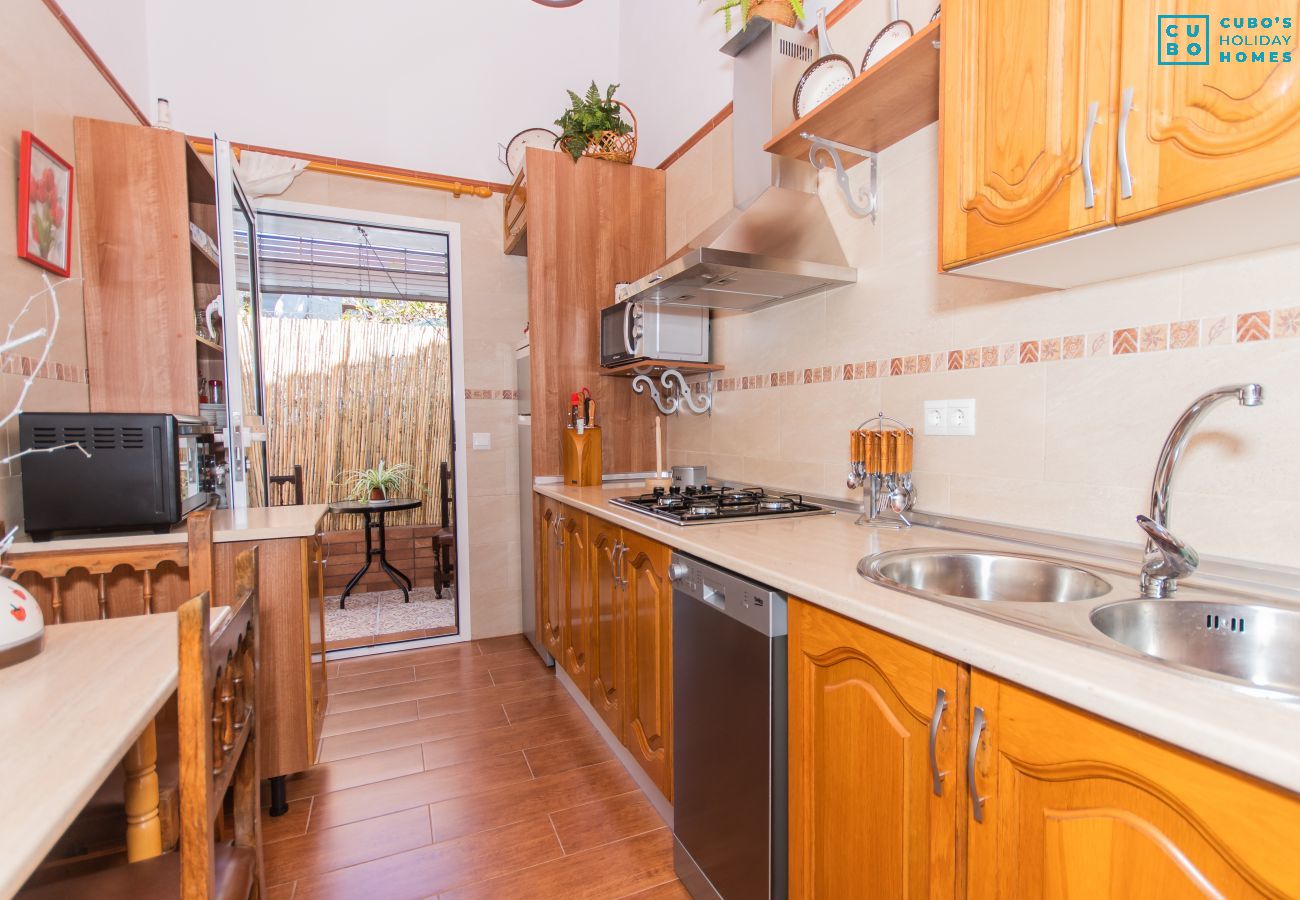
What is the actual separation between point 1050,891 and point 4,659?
1.48 m

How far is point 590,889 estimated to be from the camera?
1547 millimetres

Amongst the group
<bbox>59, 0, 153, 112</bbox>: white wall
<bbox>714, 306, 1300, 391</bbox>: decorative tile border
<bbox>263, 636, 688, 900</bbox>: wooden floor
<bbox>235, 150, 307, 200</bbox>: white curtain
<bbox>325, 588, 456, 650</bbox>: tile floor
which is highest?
<bbox>59, 0, 153, 112</bbox>: white wall

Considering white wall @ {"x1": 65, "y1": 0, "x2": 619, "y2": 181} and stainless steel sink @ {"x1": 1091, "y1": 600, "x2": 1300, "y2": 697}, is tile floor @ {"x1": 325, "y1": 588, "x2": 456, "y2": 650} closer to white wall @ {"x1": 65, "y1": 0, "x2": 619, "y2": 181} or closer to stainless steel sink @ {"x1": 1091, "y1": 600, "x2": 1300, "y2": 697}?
white wall @ {"x1": 65, "y1": 0, "x2": 619, "y2": 181}

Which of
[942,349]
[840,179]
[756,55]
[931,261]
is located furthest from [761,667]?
[756,55]

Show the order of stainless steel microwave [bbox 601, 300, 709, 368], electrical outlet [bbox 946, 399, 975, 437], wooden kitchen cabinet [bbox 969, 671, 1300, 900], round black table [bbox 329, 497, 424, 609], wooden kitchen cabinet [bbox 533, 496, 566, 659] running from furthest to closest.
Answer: round black table [bbox 329, 497, 424, 609]
wooden kitchen cabinet [bbox 533, 496, 566, 659]
stainless steel microwave [bbox 601, 300, 709, 368]
electrical outlet [bbox 946, 399, 975, 437]
wooden kitchen cabinet [bbox 969, 671, 1300, 900]

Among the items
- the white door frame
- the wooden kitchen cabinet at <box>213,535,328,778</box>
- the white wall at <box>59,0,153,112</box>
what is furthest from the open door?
the white door frame

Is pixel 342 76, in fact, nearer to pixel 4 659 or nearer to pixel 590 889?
pixel 4 659

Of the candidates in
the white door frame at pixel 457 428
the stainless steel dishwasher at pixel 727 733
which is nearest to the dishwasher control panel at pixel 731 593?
the stainless steel dishwasher at pixel 727 733

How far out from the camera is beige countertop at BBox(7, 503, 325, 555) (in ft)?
5.18

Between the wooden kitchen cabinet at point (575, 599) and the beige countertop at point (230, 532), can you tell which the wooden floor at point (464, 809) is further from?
the beige countertop at point (230, 532)

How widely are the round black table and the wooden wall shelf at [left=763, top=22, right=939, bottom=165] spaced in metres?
3.34

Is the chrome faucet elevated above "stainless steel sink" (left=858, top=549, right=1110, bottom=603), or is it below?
above

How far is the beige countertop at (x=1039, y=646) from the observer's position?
549 millimetres

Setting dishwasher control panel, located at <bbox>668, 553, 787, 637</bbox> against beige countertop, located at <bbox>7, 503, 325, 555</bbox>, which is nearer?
dishwasher control panel, located at <bbox>668, 553, 787, 637</bbox>
